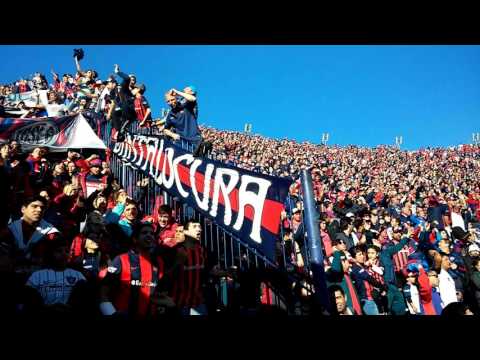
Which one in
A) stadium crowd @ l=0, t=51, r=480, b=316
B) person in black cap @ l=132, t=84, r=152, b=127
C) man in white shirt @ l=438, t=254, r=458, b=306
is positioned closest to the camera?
stadium crowd @ l=0, t=51, r=480, b=316

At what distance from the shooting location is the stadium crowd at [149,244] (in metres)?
3.90

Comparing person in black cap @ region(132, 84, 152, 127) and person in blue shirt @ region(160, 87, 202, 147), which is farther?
person in black cap @ region(132, 84, 152, 127)

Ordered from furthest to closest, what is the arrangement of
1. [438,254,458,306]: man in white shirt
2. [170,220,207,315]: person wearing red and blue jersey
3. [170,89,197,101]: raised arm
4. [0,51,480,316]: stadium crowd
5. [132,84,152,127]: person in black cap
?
[132,84,152,127]: person in black cap → [170,89,197,101]: raised arm → [438,254,458,306]: man in white shirt → [170,220,207,315]: person wearing red and blue jersey → [0,51,480,316]: stadium crowd

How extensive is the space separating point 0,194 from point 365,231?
8.31 m

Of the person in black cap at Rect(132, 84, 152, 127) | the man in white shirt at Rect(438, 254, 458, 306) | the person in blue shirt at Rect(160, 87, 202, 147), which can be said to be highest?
the person in black cap at Rect(132, 84, 152, 127)

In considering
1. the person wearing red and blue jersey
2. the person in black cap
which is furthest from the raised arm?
the person wearing red and blue jersey

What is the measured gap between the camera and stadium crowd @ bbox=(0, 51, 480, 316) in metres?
3.90

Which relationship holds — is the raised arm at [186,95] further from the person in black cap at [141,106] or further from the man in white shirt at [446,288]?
the man in white shirt at [446,288]

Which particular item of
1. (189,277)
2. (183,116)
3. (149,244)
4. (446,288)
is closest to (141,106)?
(183,116)

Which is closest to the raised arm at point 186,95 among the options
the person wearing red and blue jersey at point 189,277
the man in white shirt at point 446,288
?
the person wearing red and blue jersey at point 189,277

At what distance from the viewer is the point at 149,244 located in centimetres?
440

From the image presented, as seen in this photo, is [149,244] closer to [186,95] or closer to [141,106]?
[186,95]

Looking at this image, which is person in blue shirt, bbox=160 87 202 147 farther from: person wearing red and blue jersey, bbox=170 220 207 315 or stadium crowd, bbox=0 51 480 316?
person wearing red and blue jersey, bbox=170 220 207 315
